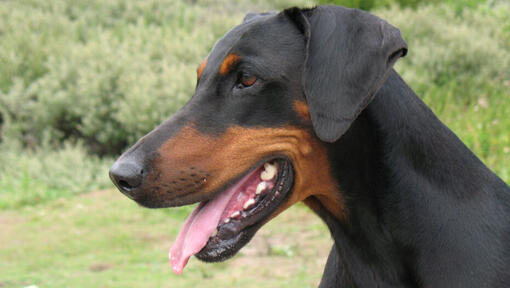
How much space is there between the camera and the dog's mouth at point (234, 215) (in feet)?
7.66

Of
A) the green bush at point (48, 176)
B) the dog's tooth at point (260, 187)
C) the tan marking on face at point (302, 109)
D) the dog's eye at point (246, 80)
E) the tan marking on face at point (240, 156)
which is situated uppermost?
the dog's eye at point (246, 80)

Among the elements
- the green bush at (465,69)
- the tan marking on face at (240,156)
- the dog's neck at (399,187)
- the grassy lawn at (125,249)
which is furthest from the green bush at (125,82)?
the tan marking on face at (240,156)

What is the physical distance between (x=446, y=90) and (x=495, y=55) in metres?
1.24

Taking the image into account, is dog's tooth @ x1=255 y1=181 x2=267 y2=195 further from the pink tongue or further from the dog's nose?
the dog's nose

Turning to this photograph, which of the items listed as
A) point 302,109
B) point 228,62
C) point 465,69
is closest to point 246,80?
point 228,62

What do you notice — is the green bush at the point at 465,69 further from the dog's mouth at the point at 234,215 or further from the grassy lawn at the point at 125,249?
the dog's mouth at the point at 234,215

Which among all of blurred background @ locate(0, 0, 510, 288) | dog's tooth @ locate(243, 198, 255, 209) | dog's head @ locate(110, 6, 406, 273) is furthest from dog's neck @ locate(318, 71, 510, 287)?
blurred background @ locate(0, 0, 510, 288)

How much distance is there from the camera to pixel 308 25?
2.36 m

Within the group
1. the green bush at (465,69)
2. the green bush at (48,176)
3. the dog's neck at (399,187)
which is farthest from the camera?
the green bush at (48,176)

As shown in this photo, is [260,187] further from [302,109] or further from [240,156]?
[302,109]

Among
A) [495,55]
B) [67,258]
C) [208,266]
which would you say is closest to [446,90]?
[495,55]

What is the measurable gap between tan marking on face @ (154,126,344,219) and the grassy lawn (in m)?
2.32

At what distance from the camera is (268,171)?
7.86 ft

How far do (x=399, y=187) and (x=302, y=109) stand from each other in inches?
18.1
